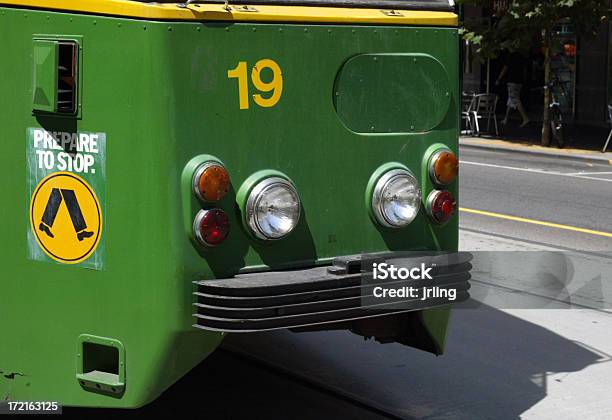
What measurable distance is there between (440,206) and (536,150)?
1622cm

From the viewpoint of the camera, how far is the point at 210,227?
516cm

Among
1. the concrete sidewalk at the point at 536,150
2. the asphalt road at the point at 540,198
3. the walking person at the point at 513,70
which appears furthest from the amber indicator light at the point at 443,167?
the walking person at the point at 513,70

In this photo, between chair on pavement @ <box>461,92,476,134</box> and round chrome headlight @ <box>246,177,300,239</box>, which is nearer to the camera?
round chrome headlight @ <box>246,177,300,239</box>

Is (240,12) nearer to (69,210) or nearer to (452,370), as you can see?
(69,210)

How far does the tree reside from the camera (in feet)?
67.7

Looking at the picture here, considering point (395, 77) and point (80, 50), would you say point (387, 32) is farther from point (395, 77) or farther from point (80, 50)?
point (80, 50)

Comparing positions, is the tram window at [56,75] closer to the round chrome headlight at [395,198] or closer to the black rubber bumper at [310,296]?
the black rubber bumper at [310,296]

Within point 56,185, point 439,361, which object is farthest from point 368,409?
point 56,185

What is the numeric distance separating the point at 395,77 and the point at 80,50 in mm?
1586

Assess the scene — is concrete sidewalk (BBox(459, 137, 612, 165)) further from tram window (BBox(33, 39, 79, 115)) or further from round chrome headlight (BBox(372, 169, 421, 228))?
tram window (BBox(33, 39, 79, 115))

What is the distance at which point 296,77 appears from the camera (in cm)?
546

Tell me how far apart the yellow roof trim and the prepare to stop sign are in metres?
0.57

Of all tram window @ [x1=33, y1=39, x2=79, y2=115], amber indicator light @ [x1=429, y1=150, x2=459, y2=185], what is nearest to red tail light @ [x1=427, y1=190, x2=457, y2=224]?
amber indicator light @ [x1=429, y1=150, x2=459, y2=185]

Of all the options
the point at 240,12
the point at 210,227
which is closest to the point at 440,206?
the point at 210,227
